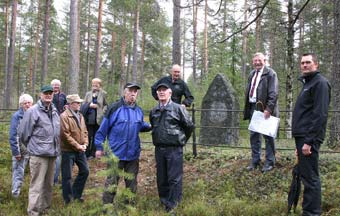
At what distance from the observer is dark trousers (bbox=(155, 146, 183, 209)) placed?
18.6ft

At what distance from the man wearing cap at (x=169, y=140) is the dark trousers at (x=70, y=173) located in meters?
1.47

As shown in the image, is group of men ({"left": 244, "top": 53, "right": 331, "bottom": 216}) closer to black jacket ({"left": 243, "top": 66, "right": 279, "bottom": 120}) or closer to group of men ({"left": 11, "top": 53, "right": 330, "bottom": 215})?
group of men ({"left": 11, "top": 53, "right": 330, "bottom": 215})

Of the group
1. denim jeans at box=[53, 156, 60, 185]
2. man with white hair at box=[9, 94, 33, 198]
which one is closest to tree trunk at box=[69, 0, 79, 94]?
denim jeans at box=[53, 156, 60, 185]

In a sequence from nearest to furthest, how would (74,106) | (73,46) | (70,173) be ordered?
(70,173) → (74,106) → (73,46)

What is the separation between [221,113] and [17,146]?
551cm

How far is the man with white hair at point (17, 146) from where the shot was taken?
680 centimetres

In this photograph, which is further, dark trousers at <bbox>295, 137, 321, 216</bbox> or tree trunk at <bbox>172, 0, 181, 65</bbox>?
tree trunk at <bbox>172, 0, 181, 65</bbox>

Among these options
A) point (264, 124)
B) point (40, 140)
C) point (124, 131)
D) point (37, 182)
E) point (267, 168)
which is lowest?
point (37, 182)

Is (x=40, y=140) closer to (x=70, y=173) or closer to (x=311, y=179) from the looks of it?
(x=70, y=173)

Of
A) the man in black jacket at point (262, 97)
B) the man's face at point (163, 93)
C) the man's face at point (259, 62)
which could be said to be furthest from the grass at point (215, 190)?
the man's face at point (259, 62)

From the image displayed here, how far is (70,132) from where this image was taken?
20.6 feet

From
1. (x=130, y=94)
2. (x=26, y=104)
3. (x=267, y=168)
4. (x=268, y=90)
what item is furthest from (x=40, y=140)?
(x=267, y=168)

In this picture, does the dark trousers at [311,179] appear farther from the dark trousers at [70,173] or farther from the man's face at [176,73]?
the dark trousers at [70,173]

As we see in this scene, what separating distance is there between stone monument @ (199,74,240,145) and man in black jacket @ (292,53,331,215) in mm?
5347
